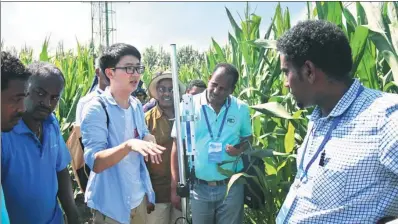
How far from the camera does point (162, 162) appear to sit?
3143 mm

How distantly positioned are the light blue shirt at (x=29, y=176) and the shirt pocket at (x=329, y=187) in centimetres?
97

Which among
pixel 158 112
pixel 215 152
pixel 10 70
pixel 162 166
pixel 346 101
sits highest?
pixel 10 70

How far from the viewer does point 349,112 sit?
1.42m

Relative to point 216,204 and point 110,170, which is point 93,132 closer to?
point 110,170

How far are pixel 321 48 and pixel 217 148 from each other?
1.50 m

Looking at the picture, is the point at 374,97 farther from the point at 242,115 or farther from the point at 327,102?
the point at 242,115

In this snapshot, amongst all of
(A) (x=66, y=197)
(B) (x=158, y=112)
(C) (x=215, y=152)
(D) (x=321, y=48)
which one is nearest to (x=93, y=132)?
(A) (x=66, y=197)

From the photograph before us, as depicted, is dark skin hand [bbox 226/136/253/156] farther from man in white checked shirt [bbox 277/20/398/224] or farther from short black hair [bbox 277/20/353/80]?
short black hair [bbox 277/20/353/80]

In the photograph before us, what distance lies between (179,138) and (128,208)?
37 cm

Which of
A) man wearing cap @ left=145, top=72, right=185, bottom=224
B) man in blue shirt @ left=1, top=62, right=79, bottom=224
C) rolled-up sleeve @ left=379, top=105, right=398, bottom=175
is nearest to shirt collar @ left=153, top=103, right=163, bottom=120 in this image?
man wearing cap @ left=145, top=72, right=185, bottom=224

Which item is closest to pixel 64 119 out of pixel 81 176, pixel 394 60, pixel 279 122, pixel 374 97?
pixel 81 176

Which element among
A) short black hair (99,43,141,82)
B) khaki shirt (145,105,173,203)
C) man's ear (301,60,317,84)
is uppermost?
short black hair (99,43,141,82)

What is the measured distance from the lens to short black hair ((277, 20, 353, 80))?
4.72 feet

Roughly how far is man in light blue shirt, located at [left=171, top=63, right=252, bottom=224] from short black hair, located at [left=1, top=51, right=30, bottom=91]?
1398 millimetres
